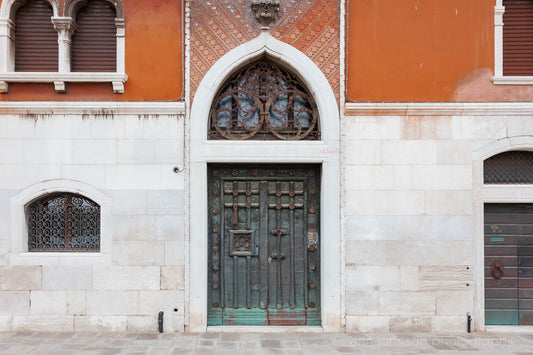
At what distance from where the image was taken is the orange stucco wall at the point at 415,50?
620cm

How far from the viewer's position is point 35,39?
6305 millimetres

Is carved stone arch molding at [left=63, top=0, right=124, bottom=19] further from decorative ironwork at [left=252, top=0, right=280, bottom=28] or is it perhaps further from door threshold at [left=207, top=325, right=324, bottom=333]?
door threshold at [left=207, top=325, right=324, bottom=333]

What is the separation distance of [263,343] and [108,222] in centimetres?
295

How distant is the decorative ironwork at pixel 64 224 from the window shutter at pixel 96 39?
2.09m

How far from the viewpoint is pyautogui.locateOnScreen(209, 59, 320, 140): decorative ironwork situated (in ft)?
20.9

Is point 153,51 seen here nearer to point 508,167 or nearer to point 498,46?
point 498,46

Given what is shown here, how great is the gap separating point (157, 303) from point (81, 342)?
113 cm

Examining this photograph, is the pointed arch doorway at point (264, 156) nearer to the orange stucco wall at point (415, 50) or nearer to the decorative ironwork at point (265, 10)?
the decorative ironwork at point (265, 10)

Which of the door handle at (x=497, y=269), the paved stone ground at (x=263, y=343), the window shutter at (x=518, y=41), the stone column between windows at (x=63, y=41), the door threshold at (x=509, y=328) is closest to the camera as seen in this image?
the paved stone ground at (x=263, y=343)

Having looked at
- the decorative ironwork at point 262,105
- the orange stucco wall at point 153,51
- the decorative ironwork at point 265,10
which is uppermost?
the decorative ironwork at point 265,10

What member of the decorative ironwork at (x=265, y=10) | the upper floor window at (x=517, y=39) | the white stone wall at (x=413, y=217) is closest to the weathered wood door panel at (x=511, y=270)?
the white stone wall at (x=413, y=217)

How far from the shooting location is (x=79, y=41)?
6.29m

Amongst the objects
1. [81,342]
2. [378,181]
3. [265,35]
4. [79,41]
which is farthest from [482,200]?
[79,41]

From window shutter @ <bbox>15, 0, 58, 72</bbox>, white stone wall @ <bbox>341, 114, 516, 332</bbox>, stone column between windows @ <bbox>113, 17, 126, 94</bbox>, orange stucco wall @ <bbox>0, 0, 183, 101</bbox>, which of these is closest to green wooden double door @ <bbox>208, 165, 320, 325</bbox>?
white stone wall @ <bbox>341, 114, 516, 332</bbox>
